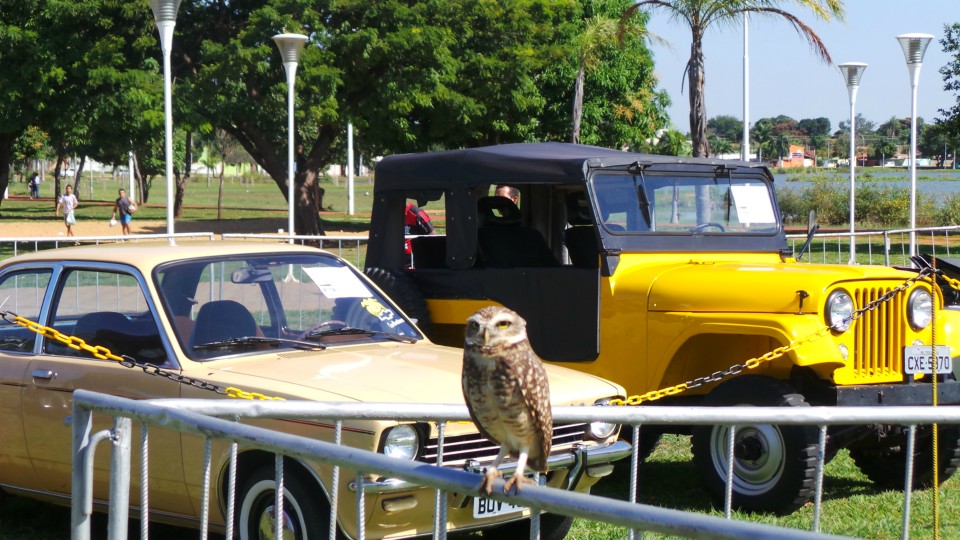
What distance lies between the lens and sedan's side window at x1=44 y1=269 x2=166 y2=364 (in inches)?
231

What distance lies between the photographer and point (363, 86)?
101 ft

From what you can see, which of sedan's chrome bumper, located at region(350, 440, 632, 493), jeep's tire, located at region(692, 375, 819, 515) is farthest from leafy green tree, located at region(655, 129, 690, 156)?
sedan's chrome bumper, located at region(350, 440, 632, 493)

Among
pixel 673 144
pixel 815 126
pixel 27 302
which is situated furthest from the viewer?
pixel 815 126

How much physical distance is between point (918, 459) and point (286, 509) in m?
4.40

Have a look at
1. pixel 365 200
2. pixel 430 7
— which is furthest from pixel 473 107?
pixel 365 200

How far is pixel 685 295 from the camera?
277 inches

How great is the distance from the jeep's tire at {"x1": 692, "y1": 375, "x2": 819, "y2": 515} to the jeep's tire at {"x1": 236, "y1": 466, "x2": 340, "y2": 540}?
288 centimetres

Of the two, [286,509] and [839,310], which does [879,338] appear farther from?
[286,509]

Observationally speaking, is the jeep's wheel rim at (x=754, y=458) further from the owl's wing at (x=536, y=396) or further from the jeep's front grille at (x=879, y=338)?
the owl's wing at (x=536, y=396)

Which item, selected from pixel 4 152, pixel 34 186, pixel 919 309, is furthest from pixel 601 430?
pixel 34 186

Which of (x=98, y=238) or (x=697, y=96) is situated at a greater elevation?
(x=697, y=96)

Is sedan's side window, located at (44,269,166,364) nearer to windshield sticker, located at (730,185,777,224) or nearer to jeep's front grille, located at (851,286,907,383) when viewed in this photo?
jeep's front grille, located at (851,286,907,383)

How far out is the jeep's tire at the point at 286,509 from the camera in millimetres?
4770

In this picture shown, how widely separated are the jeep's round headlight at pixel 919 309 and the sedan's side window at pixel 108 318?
14.5 ft
